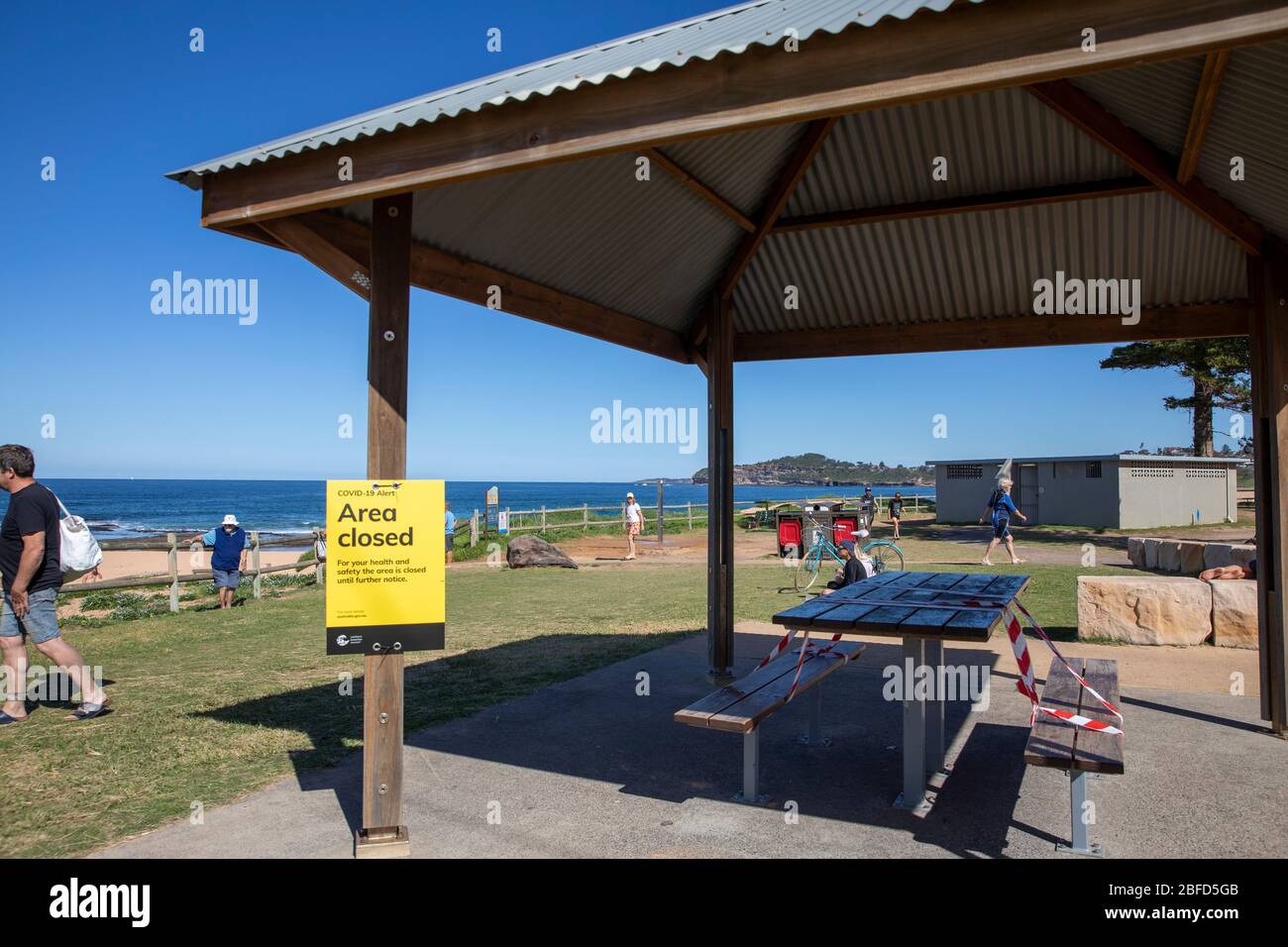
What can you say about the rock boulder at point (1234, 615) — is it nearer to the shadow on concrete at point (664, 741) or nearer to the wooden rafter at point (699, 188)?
the shadow on concrete at point (664, 741)

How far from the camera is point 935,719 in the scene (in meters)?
5.27

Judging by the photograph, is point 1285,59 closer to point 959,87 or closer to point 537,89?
point 959,87

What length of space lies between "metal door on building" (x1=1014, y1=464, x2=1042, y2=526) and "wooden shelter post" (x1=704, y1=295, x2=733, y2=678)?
25.7 m

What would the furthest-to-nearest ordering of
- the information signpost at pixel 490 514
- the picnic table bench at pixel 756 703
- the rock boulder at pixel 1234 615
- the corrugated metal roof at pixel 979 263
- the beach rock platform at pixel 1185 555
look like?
the information signpost at pixel 490 514 → the beach rock platform at pixel 1185 555 → the rock boulder at pixel 1234 615 → the corrugated metal roof at pixel 979 263 → the picnic table bench at pixel 756 703

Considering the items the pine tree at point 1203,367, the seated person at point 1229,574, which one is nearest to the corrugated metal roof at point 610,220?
the seated person at point 1229,574

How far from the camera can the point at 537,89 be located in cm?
338

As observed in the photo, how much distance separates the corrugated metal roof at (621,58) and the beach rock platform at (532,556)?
14.5 meters

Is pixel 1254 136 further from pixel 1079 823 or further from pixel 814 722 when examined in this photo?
pixel 814 722

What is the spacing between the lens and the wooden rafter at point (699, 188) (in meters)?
5.55

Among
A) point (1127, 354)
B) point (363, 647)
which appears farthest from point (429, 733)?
point (1127, 354)

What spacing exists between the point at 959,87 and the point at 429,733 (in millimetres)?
4831

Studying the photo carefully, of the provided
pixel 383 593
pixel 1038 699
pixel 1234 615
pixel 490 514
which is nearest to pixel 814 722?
pixel 1038 699

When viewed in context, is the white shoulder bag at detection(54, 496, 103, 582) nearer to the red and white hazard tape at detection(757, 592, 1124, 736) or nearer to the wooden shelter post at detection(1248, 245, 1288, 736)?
the red and white hazard tape at detection(757, 592, 1124, 736)
